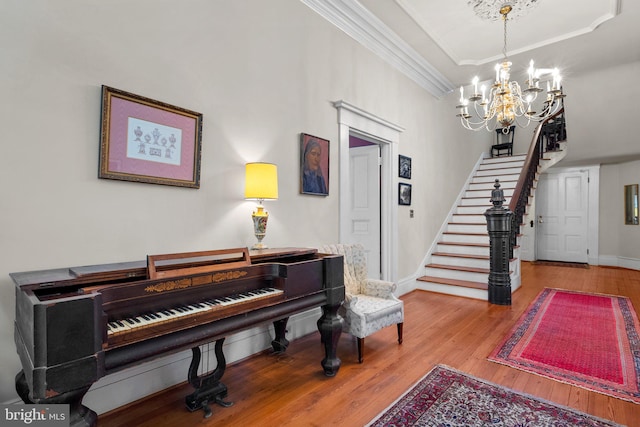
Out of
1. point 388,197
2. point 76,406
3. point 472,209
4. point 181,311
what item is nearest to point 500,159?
point 472,209

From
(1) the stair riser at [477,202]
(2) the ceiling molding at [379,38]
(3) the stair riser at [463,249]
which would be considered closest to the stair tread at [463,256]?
(3) the stair riser at [463,249]

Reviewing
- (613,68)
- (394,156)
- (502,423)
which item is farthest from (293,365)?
(613,68)

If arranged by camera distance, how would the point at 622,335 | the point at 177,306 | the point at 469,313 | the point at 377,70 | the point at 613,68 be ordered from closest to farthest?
1. the point at 177,306
2. the point at 622,335
3. the point at 469,313
4. the point at 377,70
5. the point at 613,68

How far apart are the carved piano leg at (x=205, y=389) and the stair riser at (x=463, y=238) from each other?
4.86m

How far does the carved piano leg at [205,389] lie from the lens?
6.24ft

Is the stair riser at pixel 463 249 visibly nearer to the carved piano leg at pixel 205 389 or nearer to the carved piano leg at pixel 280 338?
Result: the carved piano leg at pixel 280 338

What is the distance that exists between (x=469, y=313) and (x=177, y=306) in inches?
136

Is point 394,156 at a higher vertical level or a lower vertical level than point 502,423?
higher

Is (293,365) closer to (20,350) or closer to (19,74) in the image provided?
(20,350)

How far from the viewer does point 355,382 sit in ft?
7.37

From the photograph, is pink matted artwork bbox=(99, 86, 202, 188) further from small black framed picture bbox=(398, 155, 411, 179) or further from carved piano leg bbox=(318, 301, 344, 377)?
small black framed picture bbox=(398, 155, 411, 179)

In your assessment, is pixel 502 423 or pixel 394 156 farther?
pixel 394 156

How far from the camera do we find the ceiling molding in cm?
335

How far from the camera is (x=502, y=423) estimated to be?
1.80 m
